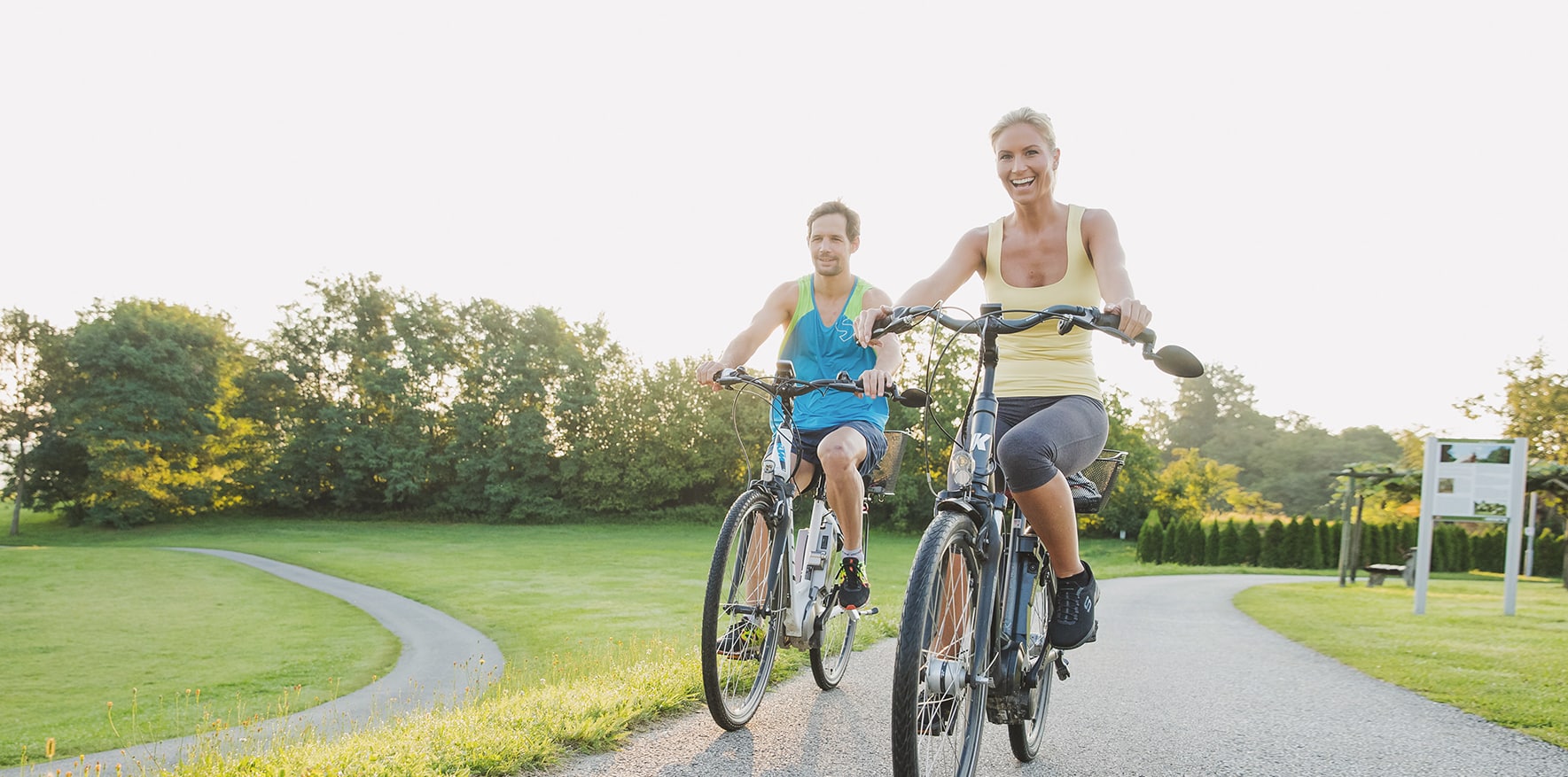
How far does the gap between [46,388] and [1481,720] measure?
58.8 metres

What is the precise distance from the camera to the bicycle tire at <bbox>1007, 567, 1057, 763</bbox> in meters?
3.12

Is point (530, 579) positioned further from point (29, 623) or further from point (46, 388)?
point (46, 388)

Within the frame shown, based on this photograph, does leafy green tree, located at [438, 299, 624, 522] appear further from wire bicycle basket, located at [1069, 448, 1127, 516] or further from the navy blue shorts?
wire bicycle basket, located at [1069, 448, 1127, 516]

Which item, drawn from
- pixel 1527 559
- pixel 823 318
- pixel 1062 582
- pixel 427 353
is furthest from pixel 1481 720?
pixel 427 353

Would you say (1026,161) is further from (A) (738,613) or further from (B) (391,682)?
(B) (391,682)

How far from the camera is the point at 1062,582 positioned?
10.0 feet

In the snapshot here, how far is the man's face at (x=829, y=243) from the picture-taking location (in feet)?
14.4

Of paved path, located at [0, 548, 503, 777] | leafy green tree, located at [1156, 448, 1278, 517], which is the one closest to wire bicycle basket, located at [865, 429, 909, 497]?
paved path, located at [0, 548, 503, 777]

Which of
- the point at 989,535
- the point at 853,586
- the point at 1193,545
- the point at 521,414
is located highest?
the point at 521,414

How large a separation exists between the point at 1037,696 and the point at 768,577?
3.67 feet

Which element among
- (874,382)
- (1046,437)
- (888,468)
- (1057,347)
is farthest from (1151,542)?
(1046,437)

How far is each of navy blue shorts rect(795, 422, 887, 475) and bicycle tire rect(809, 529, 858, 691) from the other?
1.25ft

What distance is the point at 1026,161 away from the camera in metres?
3.12

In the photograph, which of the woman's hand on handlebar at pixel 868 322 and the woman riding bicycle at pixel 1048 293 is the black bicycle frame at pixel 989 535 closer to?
the woman riding bicycle at pixel 1048 293
